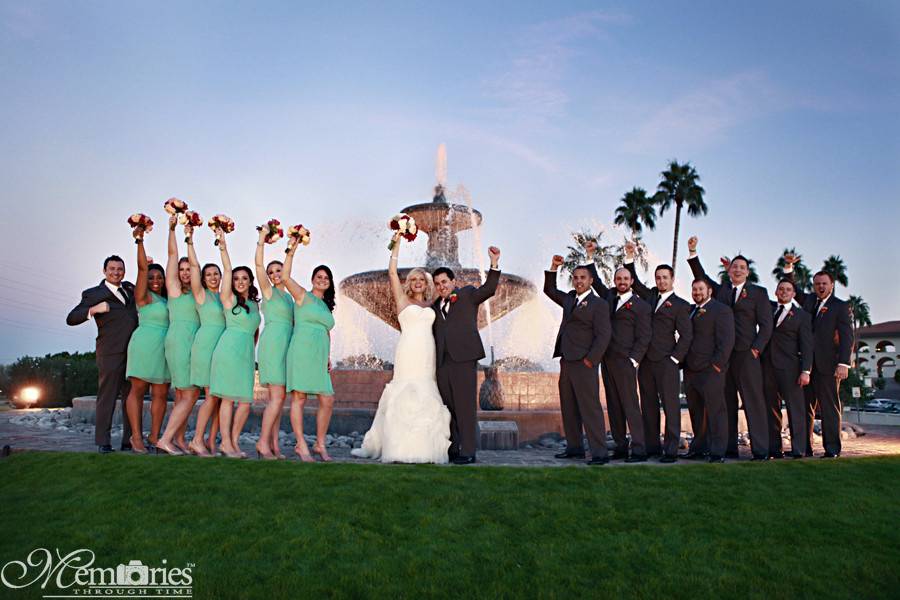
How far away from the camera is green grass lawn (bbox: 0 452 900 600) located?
3.99m

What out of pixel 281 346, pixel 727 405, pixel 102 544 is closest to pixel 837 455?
pixel 727 405

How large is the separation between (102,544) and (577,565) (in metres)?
3.21

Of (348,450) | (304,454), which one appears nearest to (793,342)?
(348,450)

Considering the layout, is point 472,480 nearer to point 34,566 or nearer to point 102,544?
point 102,544

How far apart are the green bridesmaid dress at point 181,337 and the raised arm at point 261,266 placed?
110cm

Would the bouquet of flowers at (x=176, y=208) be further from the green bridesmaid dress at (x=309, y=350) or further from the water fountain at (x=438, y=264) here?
the water fountain at (x=438, y=264)

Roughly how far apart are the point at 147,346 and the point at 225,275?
1382 mm

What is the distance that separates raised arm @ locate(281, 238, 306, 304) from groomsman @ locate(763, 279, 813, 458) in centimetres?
617

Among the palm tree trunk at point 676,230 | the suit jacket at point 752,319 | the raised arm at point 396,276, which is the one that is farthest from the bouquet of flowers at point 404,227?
the palm tree trunk at point 676,230

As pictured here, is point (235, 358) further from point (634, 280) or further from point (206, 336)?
point (634, 280)

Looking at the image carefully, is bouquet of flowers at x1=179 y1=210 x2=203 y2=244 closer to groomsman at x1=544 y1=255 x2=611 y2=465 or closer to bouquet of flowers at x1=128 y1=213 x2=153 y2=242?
bouquet of flowers at x1=128 y1=213 x2=153 y2=242

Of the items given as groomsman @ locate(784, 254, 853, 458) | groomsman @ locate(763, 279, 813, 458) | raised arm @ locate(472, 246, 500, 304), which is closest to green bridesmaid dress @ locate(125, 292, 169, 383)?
raised arm @ locate(472, 246, 500, 304)

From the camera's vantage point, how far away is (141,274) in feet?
25.3

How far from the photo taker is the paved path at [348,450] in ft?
26.0
